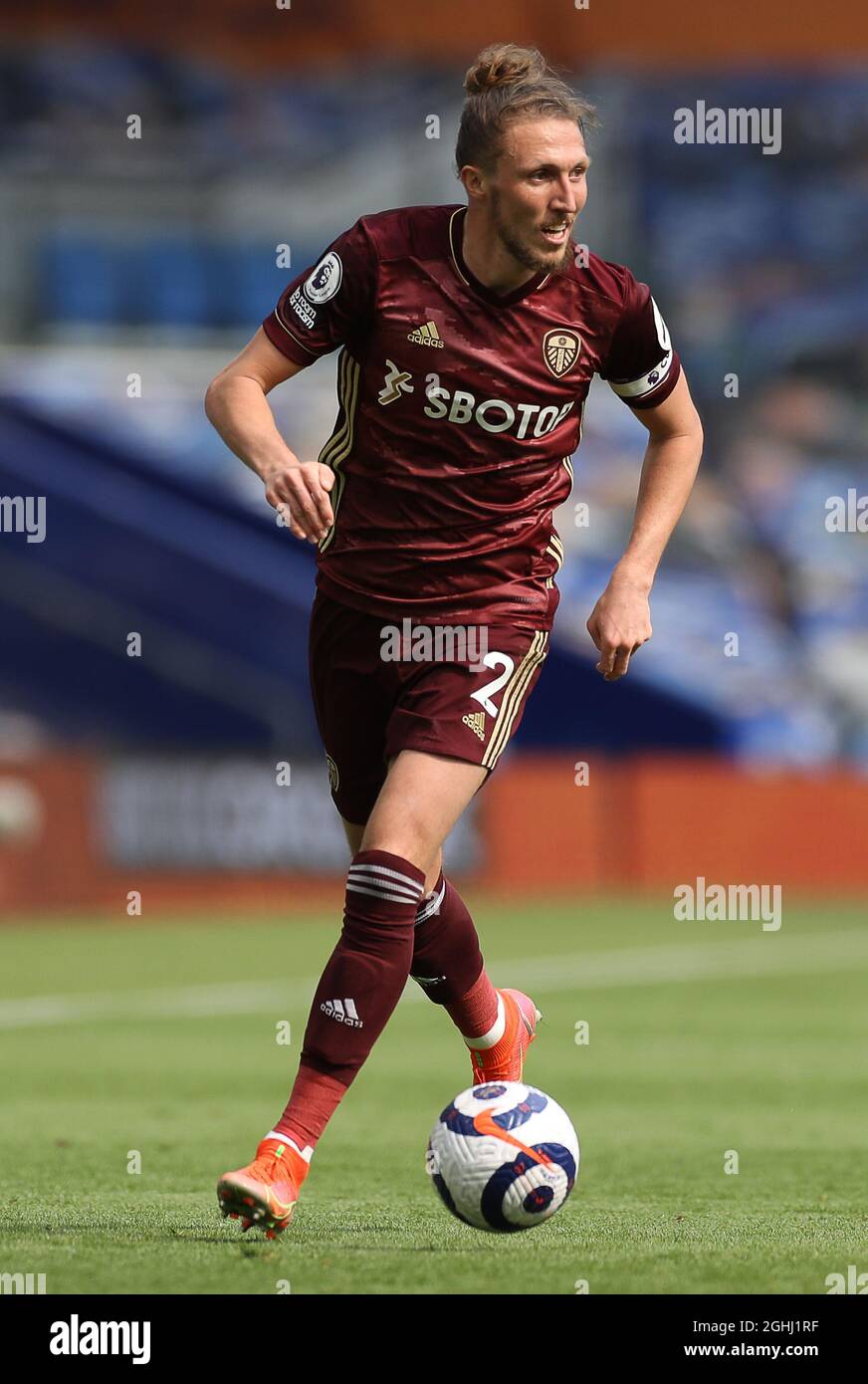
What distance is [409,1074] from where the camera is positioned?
9.19 m

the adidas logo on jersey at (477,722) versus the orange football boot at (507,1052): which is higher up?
the adidas logo on jersey at (477,722)

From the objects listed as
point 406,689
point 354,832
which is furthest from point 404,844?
point 354,832

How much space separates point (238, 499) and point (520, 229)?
18786 millimetres

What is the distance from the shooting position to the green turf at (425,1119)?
14.9 feet

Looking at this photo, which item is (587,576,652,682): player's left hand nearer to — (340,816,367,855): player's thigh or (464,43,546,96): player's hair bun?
(340,816,367,855): player's thigh

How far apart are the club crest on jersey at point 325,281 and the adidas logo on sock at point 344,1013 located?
5.52 ft

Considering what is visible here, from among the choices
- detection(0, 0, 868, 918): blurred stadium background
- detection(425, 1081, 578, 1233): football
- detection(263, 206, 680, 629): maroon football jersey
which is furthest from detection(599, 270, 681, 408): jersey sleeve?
detection(0, 0, 868, 918): blurred stadium background

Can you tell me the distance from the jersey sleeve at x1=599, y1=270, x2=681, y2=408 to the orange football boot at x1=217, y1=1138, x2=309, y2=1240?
2141 millimetres

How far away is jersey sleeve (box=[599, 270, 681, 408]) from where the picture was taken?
18.0 ft

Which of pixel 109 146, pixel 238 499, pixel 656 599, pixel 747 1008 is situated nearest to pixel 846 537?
pixel 656 599

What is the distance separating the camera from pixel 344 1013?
4.92 meters

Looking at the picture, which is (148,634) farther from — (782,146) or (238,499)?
(782,146)

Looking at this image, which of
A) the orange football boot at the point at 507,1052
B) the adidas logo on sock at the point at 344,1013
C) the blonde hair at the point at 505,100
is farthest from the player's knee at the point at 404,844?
the blonde hair at the point at 505,100

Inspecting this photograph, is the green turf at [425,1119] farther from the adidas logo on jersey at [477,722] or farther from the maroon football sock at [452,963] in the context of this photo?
the adidas logo on jersey at [477,722]
